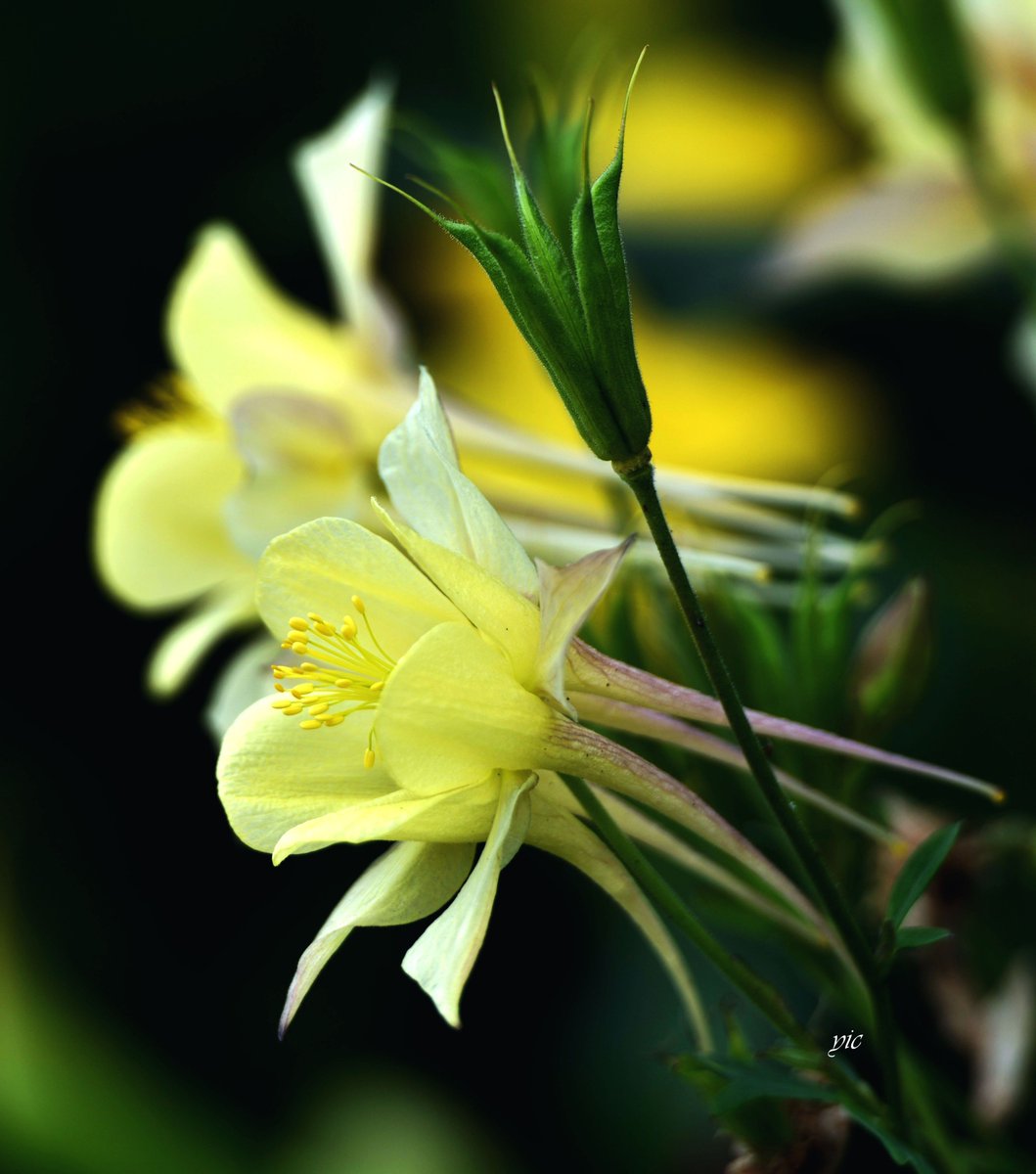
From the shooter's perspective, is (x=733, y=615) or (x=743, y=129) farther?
(x=743, y=129)

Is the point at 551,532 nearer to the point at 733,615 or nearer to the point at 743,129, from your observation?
the point at 733,615

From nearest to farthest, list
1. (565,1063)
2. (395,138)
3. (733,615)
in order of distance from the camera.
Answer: (733,615) < (565,1063) < (395,138)

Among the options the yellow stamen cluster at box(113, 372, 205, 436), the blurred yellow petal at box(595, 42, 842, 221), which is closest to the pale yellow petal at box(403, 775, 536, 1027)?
the yellow stamen cluster at box(113, 372, 205, 436)

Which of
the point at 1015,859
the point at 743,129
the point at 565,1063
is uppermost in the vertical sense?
the point at 743,129

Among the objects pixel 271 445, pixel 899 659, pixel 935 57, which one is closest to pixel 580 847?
pixel 899 659

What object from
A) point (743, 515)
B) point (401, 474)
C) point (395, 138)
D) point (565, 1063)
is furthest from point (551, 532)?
point (395, 138)

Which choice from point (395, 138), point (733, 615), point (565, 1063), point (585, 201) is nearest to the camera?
point (585, 201)

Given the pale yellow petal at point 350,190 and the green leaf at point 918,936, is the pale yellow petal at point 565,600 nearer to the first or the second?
the green leaf at point 918,936
